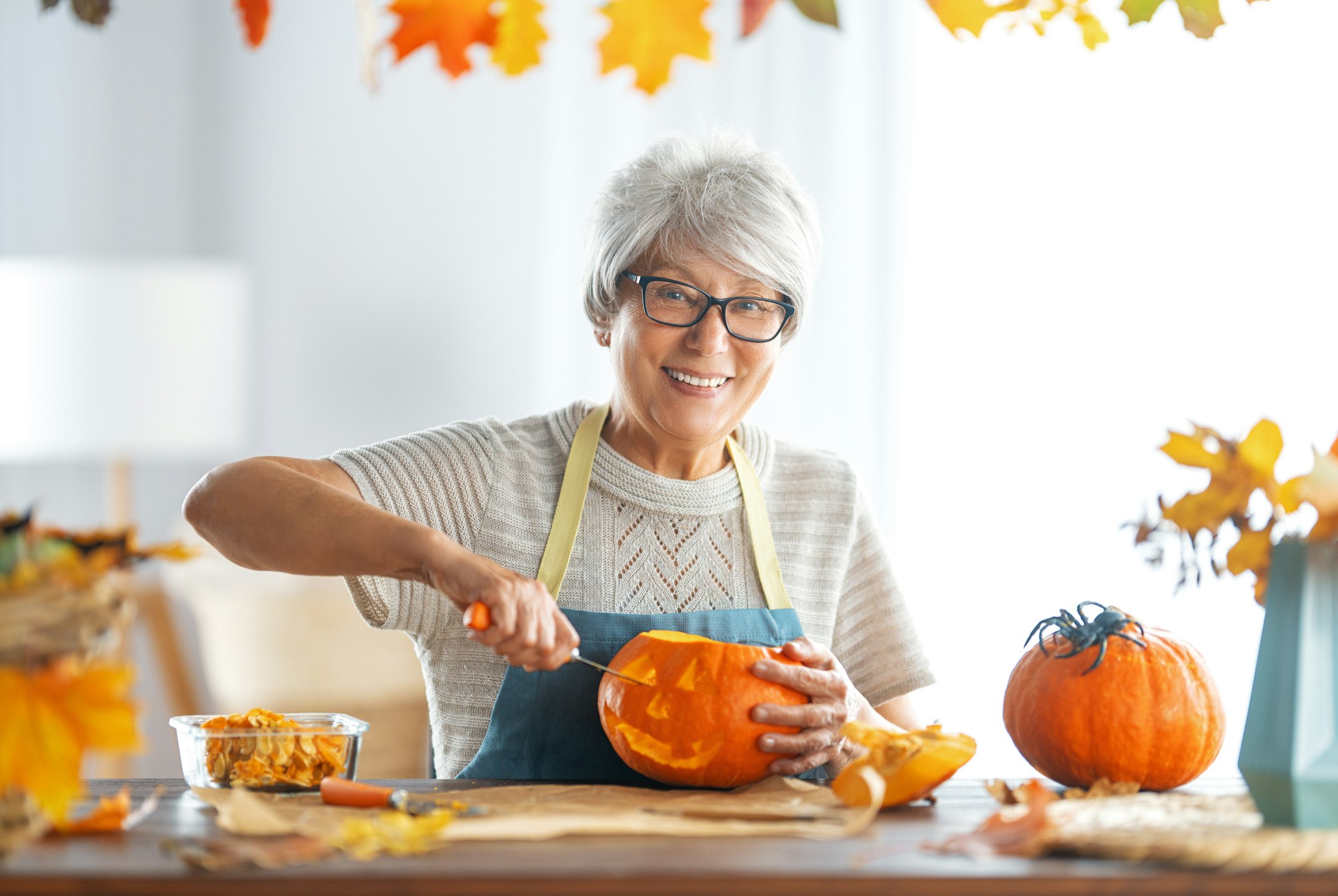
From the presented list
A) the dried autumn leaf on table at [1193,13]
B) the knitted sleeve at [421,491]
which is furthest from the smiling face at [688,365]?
the dried autumn leaf on table at [1193,13]

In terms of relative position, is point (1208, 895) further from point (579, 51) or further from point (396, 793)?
point (579, 51)

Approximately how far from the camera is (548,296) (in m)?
3.05

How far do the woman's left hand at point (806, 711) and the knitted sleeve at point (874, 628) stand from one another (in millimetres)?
464

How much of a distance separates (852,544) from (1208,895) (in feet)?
3.18

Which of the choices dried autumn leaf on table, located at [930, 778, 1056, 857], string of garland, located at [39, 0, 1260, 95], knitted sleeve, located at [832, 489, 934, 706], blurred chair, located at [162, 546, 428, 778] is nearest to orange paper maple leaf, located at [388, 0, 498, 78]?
string of garland, located at [39, 0, 1260, 95]

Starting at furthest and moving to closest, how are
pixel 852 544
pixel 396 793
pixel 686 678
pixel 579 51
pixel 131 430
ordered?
pixel 579 51 → pixel 131 430 → pixel 852 544 → pixel 686 678 → pixel 396 793

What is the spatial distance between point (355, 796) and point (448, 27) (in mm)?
591

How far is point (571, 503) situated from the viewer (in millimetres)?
1522

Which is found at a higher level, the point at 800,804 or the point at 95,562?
the point at 95,562

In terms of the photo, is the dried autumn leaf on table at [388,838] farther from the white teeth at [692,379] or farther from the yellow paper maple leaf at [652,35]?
the white teeth at [692,379]

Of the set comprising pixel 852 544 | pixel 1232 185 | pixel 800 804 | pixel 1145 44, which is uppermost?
pixel 1145 44

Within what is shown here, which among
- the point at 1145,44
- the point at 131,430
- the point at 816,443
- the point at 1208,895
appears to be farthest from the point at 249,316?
the point at 1208,895

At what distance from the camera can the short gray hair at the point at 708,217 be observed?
4.73ft

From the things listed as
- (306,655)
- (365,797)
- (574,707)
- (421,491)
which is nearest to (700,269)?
(421,491)
